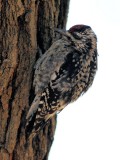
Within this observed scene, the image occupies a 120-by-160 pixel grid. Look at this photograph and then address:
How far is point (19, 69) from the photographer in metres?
3.40

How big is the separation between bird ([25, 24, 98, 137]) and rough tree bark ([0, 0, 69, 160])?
0.15 meters

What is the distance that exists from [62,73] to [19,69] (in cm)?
74

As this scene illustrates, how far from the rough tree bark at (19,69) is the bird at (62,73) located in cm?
15

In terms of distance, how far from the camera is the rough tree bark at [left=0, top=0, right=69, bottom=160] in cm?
318

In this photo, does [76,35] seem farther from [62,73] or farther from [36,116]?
[36,116]

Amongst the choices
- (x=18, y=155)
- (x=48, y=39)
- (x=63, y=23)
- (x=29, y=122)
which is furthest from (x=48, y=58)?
(x=18, y=155)

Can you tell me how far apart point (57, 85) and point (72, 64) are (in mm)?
315

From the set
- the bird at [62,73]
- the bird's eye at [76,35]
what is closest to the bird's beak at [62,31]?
the bird at [62,73]

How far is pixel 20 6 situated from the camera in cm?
323

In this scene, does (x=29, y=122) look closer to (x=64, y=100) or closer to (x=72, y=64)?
(x=64, y=100)

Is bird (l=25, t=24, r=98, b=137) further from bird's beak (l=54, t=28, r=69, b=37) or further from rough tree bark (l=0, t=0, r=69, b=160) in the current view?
rough tree bark (l=0, t=0, r=69, b=160)

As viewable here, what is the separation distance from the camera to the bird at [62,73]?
12.6 feet

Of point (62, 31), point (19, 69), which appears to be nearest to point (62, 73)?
point (62, 31)

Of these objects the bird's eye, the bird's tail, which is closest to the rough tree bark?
the bird's tail
